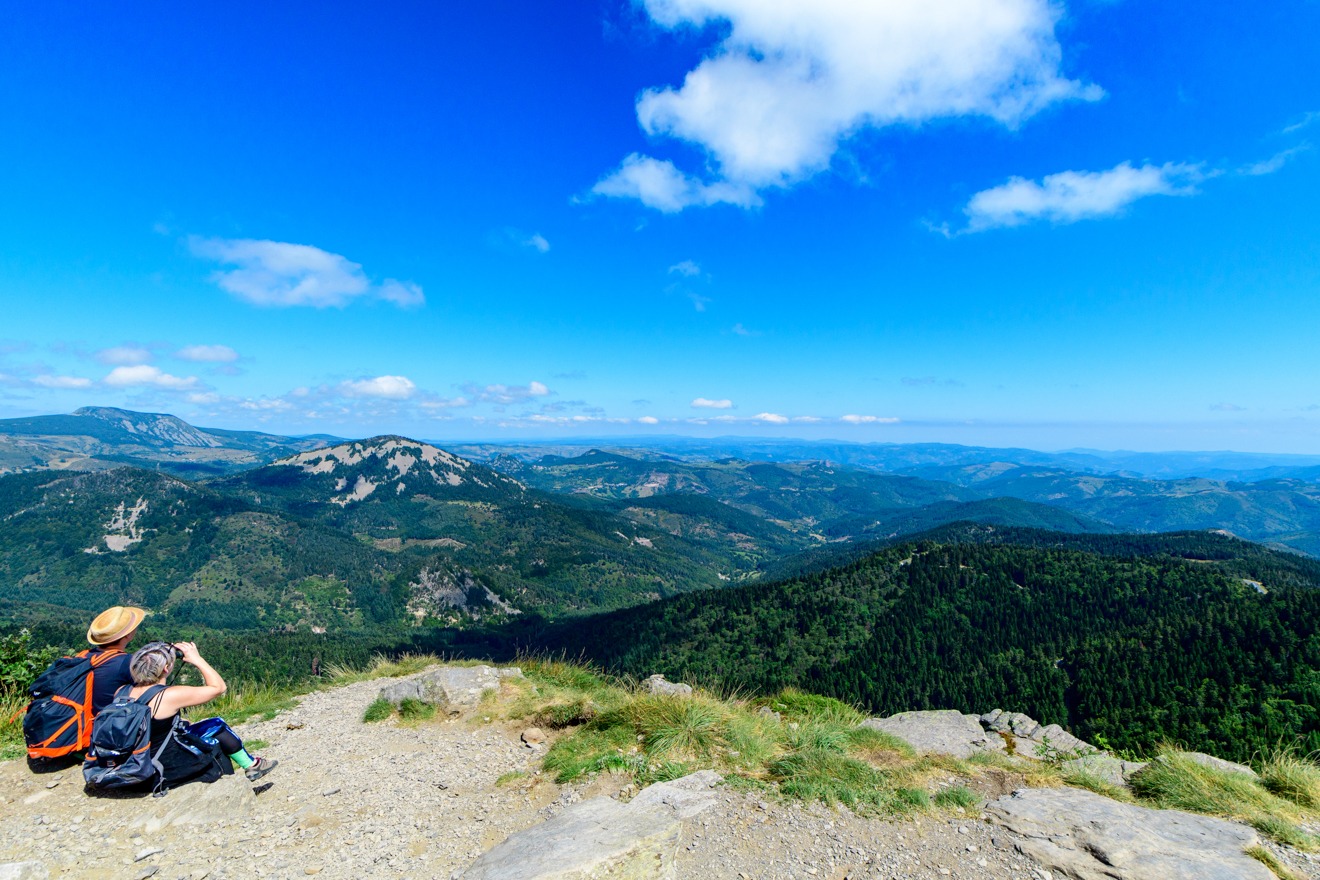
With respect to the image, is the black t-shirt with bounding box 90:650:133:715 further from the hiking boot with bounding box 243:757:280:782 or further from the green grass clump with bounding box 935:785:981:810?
the green grass clump with bounding box 935:785:981:810

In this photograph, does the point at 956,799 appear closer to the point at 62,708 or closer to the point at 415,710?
the point at 415,710

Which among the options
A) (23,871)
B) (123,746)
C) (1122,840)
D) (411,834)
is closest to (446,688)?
(411,834)

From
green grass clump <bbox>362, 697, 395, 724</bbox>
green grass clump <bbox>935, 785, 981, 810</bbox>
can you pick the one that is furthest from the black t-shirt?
green grass clump <bbox>935, 785, 981, 810</bbox>

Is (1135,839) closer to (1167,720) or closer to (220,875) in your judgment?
(220,875)

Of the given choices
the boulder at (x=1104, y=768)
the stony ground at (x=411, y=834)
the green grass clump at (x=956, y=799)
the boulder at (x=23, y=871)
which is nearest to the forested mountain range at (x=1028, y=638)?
the boulder at (x=1104, y=768)

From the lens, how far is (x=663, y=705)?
A: 34.7 feet

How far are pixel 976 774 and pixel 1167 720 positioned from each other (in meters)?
102

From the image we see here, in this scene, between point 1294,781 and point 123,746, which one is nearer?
point 123,746

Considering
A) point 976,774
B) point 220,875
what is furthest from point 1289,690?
point 220,875

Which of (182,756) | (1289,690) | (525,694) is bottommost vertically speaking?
(1289,690)

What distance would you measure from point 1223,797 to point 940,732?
8783mm

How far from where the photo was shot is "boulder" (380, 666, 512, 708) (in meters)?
13.2

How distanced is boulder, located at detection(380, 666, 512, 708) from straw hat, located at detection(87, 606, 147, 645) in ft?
21.9

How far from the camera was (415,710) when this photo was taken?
12906 millimetres
